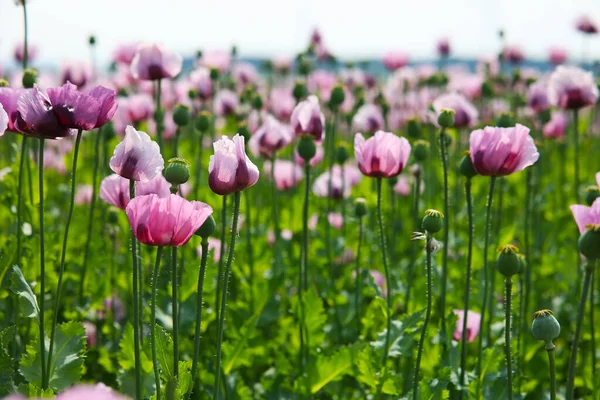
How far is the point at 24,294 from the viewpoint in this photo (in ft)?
5.64

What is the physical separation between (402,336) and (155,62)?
133cm

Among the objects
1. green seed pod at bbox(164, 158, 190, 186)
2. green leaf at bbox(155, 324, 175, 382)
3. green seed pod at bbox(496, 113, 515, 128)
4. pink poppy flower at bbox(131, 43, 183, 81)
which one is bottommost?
green leaf at bbox(155, 324, 175, 382)

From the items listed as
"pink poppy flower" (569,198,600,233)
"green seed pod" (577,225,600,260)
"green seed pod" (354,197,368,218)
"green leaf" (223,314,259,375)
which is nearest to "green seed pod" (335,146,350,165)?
"green seed pod" (354,197,368,218)

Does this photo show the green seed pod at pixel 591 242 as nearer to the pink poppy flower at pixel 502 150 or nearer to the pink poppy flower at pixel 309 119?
the pink poppy flower at pixel 502 150

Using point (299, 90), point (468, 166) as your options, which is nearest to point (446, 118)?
point (468, 166)

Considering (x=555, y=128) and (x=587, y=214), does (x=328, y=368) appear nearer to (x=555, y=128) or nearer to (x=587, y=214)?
(x=587, y=214)

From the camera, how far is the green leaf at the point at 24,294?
1719 millimetres

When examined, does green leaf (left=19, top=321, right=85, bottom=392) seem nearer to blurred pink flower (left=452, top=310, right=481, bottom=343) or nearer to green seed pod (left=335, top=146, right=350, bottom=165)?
blurred pink flower (left=452, top=310, right=481, bottom=343)

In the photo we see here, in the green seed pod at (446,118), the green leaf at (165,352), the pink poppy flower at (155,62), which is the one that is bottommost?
the green leaf at (165,352)

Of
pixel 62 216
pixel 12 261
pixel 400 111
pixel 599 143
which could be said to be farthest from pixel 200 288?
pixel 599 143

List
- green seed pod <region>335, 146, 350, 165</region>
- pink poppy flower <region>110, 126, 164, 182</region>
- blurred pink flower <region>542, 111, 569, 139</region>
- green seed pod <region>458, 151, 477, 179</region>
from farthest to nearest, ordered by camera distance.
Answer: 1. blurred pink flower <region>542, 111, 569, 139</region>
2. green seed pod <region>335, 146, 350, 165</region>
3. green seed pod <region>458, 151, 477, 179</region>
4. pink poppy flower <region>110, 126, 164, 182</region>

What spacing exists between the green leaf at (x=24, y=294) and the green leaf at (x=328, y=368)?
799 mm

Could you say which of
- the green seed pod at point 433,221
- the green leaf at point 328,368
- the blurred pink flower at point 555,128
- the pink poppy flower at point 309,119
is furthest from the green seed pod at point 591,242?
the blurred pink flower at point 555,128

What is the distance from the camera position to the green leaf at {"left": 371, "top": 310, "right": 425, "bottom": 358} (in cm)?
212
